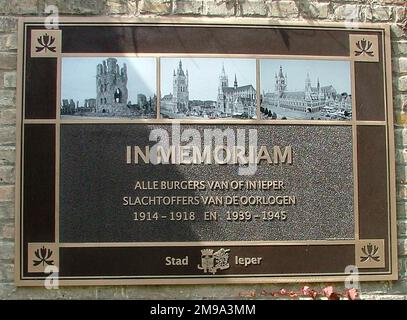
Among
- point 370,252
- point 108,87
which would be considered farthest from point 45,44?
point 370,252

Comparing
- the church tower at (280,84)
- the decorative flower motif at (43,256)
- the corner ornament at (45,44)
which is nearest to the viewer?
the decorative flower motif at (43,256)

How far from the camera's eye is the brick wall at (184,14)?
14.9 ft

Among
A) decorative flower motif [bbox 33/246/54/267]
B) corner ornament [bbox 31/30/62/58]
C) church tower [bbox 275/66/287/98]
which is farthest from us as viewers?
church tower [bbox 275/66/287/98]

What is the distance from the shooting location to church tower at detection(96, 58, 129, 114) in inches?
183

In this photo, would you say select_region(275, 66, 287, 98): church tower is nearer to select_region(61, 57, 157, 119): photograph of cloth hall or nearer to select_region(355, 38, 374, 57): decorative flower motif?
select_region(355, 38, 374, 57): decorative flower motif

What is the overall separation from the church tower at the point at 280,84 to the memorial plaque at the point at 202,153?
0.04ft

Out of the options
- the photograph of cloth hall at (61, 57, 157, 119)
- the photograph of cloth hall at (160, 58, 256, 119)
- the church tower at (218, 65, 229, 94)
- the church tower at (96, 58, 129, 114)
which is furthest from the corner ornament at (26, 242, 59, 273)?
the church tower at (218, 65, 229, 94)

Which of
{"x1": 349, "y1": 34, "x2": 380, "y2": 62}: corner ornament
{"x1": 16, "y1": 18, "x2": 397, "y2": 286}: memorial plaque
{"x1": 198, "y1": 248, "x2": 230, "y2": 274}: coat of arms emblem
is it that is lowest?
{"x1": 198, "y1": 248, "x2": 230, "y2": 274}: coat of arms emblem

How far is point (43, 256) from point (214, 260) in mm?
1288

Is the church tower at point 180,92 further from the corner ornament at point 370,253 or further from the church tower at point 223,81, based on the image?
the corner ornament at point 370,253

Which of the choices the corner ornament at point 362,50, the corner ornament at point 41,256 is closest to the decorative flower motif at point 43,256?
the corner ornament at point 41,256

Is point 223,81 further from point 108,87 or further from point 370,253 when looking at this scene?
point 370,253

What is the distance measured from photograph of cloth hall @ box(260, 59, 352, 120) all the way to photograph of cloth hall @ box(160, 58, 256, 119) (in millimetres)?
127

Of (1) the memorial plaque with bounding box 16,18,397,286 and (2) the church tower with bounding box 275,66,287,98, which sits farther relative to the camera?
(2) the church tower with bounding box 275,66,287,98
